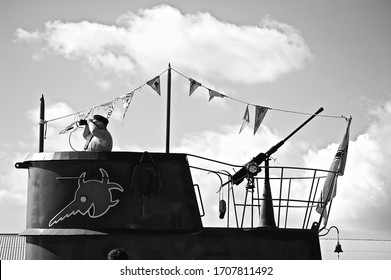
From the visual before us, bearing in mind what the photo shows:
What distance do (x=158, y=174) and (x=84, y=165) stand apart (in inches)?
51.0

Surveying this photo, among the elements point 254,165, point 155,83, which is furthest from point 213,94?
point 254,165

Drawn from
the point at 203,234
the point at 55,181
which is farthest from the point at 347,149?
the point at 55,181

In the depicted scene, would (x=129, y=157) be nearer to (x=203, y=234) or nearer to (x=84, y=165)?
(x=84, y=165)

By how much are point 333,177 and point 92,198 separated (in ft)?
16.3

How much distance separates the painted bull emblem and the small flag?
4.23 m

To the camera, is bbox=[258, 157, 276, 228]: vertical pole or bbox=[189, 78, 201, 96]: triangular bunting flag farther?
bbox=[189, 78, 201, 96]: triangular bunting flag

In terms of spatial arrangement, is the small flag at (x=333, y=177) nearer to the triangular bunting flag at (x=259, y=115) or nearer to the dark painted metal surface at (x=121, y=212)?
the triangular bunting flag at (x=259, y=115)

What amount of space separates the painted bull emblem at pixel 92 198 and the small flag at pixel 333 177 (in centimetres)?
423

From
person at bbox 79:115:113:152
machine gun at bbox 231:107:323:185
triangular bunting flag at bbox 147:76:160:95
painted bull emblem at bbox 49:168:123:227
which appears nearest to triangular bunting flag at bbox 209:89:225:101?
triangular bunting flag at bbox 147:76:160:95

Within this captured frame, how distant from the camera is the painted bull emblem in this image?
38.3 feet

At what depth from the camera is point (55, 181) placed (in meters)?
12.0

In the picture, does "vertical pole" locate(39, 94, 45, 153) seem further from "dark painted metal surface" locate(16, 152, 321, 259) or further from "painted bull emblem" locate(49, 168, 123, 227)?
"painted bull emblem" locate(49, 168, 123, 227)

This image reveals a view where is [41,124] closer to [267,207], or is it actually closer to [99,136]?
[99,136]
